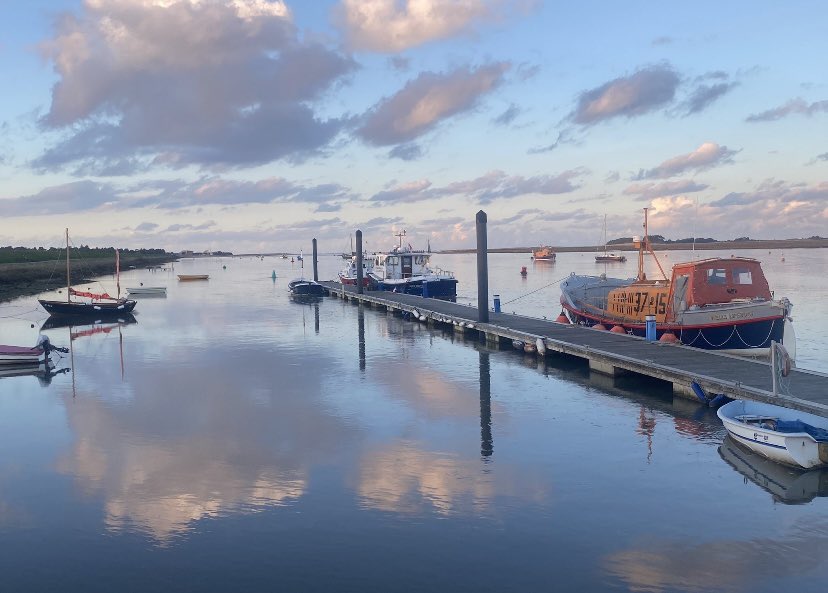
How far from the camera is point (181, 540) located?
37.4 ft

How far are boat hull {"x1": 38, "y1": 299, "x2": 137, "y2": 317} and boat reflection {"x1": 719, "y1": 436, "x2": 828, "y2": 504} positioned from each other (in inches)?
1783

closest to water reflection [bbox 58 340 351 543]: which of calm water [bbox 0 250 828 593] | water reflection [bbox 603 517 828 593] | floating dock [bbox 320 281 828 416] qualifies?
calm water [bbox 0 250 828 593]

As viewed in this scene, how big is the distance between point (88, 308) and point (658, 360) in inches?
1623

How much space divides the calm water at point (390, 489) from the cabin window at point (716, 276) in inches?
249

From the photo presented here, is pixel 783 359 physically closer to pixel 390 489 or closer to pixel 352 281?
pixel 390 489

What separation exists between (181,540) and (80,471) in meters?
5.26

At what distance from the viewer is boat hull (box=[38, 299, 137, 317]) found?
48.5 metres

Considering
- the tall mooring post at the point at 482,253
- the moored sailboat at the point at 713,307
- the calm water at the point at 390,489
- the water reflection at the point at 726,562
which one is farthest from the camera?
the tall mooring post at the point at 482,253

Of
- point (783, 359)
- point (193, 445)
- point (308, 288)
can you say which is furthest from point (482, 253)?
point (308, 288)

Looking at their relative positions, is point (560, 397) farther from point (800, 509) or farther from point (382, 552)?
point (382, 552)

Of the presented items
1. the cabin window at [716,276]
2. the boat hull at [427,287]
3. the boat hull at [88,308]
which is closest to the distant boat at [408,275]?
the boat hull at [427,287]

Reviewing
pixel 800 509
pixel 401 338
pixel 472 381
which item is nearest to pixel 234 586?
pixel 800 509

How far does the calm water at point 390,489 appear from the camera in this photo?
10250mm

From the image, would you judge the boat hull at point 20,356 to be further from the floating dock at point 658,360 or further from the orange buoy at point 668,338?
the orange buoy at point 668,338
